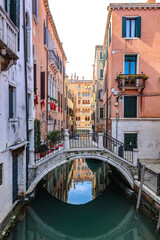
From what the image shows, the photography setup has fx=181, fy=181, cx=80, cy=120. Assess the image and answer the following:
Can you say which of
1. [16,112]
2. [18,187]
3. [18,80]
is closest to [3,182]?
[18,187]

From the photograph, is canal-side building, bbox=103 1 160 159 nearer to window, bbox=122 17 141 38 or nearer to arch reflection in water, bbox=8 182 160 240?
window, bbox=122 17 141 38

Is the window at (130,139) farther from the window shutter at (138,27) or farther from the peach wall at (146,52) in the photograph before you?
the window shutter at (138,27)

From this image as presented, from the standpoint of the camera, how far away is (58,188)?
1211cm

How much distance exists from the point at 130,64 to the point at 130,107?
301cm

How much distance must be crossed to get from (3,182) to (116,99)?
894cm

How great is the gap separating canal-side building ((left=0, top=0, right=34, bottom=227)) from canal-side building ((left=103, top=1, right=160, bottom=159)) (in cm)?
600

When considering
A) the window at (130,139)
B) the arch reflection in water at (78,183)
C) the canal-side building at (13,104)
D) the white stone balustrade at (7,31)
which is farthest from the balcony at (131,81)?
the white stone balustrade at (7,31)

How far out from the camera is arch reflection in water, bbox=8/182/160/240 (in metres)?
7.18

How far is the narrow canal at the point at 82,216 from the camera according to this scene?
7.24m

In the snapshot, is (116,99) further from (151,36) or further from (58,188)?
(58,188)

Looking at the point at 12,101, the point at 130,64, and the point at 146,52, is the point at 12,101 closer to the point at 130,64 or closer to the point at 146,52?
the point at 130,64

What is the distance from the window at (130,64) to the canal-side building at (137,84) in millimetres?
88

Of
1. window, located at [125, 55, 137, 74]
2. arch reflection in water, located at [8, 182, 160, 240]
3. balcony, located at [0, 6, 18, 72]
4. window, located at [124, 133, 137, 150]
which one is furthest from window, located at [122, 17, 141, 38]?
arch reflection in water, located at [8, 182, 160, 240]

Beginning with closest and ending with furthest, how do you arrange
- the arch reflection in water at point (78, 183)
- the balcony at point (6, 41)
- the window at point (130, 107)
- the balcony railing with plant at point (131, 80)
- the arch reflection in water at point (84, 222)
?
the balcony at point (6, 41) < the arch reflection in water at point (84, 222) < the arch reflection in water at point (78, 183) < the balcony railing with plant at point (131, 80) < the window at point (130, 107)
